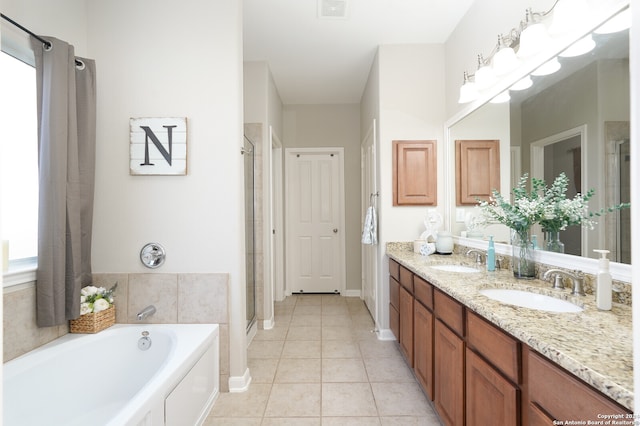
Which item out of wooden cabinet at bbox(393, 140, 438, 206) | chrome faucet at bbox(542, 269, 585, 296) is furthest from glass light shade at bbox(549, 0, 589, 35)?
wooden cabinet at bbox(393, 140, 438, 206)

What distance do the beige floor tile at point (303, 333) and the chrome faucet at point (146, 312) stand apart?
1.32 metres

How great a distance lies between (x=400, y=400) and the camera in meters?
2.01

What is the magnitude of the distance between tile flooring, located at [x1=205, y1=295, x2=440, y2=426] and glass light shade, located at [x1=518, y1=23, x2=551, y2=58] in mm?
2083

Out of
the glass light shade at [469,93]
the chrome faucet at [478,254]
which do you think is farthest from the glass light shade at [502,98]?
the chrome faucet at [478,254]

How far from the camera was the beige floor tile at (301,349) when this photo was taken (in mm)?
2643

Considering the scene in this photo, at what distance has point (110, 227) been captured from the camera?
2123 millimetres

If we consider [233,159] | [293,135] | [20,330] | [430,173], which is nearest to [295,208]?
[293,135]

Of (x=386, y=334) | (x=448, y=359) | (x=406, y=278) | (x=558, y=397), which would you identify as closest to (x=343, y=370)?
(x=386, y=334)

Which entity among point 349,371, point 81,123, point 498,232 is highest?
point 81,123

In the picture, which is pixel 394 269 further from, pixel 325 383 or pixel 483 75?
pixel 483 75

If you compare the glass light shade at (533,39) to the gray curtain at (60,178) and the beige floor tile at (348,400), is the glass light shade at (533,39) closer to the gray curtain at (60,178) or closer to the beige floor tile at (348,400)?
the beige floor tile at (348,400)

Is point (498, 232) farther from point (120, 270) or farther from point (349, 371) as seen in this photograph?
point (120, 270)

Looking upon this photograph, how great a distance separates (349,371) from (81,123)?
7.95ft

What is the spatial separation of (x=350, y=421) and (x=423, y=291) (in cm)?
85
